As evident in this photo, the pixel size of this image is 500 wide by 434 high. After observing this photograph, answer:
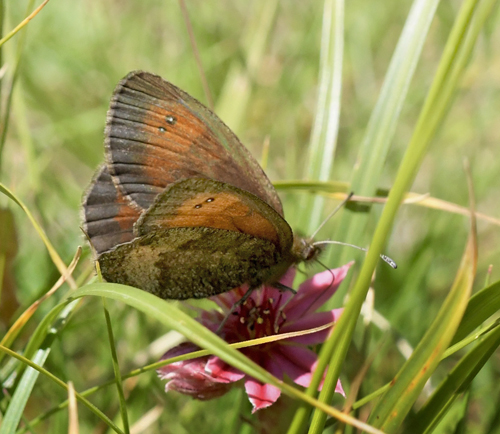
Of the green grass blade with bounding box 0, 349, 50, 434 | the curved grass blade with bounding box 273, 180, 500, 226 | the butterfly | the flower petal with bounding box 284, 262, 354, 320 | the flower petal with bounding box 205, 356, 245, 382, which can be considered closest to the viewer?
the green grass blade with bounding box 0, 349, 50, 434

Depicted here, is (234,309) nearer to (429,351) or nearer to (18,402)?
(18,402)

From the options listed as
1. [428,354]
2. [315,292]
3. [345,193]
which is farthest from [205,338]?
[345,193]

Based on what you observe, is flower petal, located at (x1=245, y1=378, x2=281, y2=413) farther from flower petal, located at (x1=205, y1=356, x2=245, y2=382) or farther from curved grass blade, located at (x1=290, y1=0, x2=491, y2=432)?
curved grass blade, located at (x1=290, y1=0, x2=491, y2=432)

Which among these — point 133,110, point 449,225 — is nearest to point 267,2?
point 449,225

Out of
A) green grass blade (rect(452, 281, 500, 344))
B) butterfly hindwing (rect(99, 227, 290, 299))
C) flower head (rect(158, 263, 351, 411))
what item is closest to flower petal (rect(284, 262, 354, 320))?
flower head (rect(158, 263, 351, 411))


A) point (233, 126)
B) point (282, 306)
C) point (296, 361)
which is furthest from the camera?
point (233, 126)
